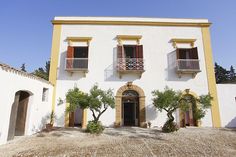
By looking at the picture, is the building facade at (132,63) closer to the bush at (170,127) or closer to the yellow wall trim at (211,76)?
the yellow wall trim at (211,76)

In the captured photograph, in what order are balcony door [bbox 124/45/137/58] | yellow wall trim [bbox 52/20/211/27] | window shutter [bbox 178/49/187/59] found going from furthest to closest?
yellow wall trim [bbox 52/20/211/27]
balcony door [bbox 124/45/137/58]
window shutter [bbox 178/49/187/59]

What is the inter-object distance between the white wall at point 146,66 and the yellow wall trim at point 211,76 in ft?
0.95

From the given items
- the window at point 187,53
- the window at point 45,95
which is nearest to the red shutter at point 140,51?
the window at point 187,53

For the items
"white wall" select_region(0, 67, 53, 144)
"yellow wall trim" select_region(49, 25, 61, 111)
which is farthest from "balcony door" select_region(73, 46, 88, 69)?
Result: "white wall" select_region(0, 67, 53, 144)

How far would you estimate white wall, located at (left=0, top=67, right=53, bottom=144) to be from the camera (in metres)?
6.96

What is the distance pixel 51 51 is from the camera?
12.5 metres

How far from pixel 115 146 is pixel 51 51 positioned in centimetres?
925

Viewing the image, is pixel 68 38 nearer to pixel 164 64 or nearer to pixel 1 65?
pixel 1 65

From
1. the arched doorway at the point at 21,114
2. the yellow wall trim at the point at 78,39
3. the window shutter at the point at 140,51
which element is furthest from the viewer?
the yellow wall trim at the point at 78,39

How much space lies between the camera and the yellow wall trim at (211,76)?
38.1 ft

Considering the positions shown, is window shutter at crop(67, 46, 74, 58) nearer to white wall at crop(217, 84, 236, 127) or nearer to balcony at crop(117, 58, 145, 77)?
balcony at crop(117, 58, 145, 77)

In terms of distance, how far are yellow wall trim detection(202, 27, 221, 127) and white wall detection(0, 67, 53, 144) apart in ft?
39.5

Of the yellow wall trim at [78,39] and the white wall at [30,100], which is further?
the yellow wall trim at [78,39]

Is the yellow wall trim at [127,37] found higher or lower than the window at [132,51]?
higher
